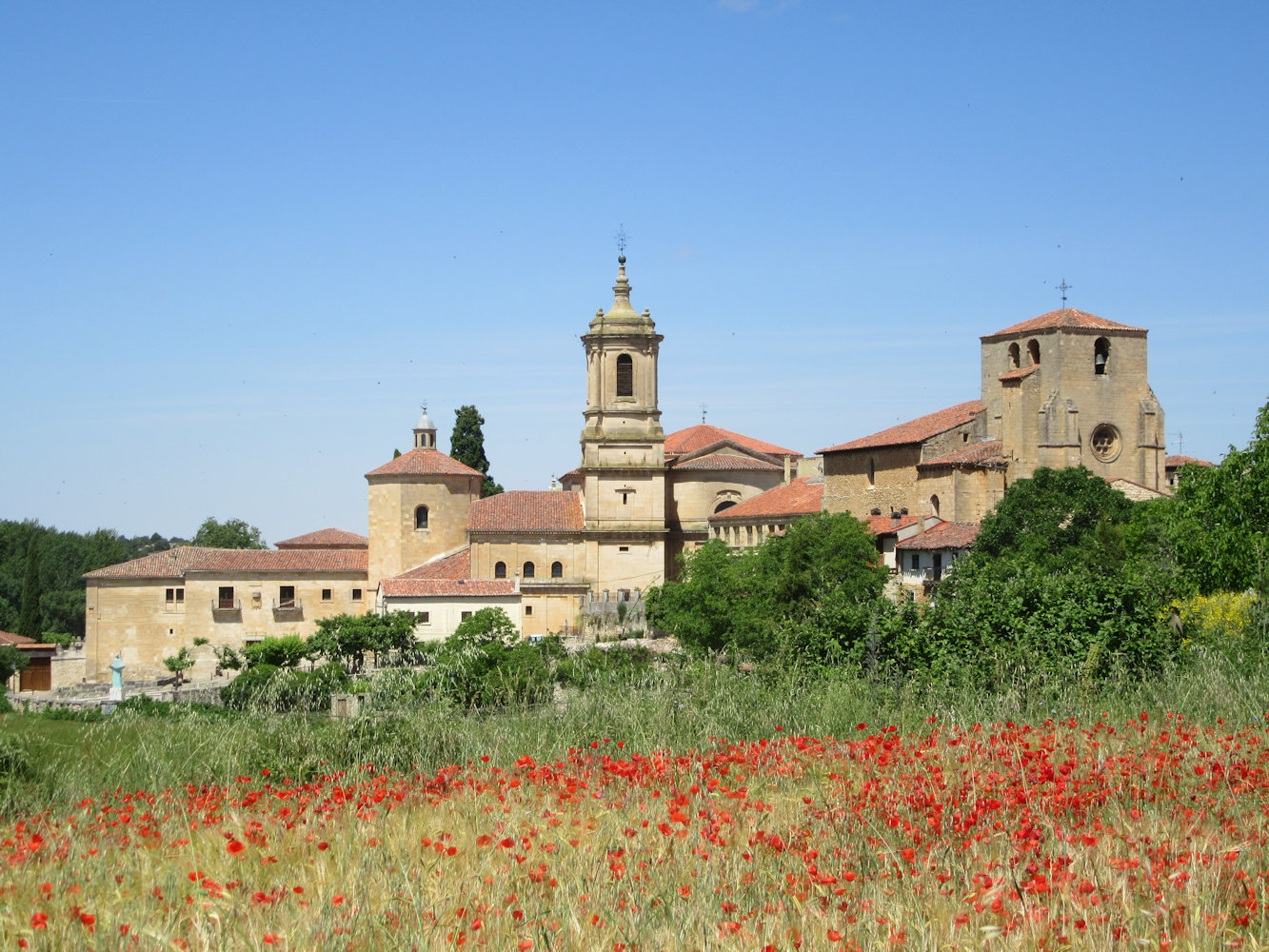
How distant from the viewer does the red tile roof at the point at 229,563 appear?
4947 cm

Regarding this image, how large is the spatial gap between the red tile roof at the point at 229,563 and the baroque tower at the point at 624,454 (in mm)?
10111

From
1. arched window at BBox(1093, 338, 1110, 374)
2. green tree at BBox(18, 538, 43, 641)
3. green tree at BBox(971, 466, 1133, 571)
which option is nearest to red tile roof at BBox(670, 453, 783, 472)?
arched window at BBox(1093, 338, 1110, 374)

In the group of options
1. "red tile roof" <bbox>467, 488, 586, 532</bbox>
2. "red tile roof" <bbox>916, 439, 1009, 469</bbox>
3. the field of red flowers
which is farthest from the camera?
"red tile roof" <bbox>467, 488, 586, 532</bbox>

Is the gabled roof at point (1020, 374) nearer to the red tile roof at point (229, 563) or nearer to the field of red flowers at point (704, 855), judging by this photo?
the red tile roof at point (229, 563)

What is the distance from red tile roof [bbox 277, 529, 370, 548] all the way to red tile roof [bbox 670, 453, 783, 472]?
1629 cm

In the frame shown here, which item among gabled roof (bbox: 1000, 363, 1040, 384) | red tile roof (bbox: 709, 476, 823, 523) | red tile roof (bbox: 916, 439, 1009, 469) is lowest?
red tile roof (bbox: 709, 476, 823, 523)

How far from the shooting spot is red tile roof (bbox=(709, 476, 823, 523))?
49.8 metres

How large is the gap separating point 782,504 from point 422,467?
1484 cm

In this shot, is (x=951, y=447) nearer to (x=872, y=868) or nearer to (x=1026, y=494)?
(x=1026, y=494)

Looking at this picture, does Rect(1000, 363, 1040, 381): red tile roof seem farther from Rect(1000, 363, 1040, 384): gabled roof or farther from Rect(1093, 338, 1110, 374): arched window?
Rect(1093, 338, 1110, 374): arched window

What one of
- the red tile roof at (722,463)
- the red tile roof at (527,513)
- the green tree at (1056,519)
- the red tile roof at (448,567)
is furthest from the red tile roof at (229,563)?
the green tree at (1056,519)

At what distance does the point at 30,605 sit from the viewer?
6388 centimetres

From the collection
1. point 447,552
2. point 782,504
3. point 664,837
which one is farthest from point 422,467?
point 664,837

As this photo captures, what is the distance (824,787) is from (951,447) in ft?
131
